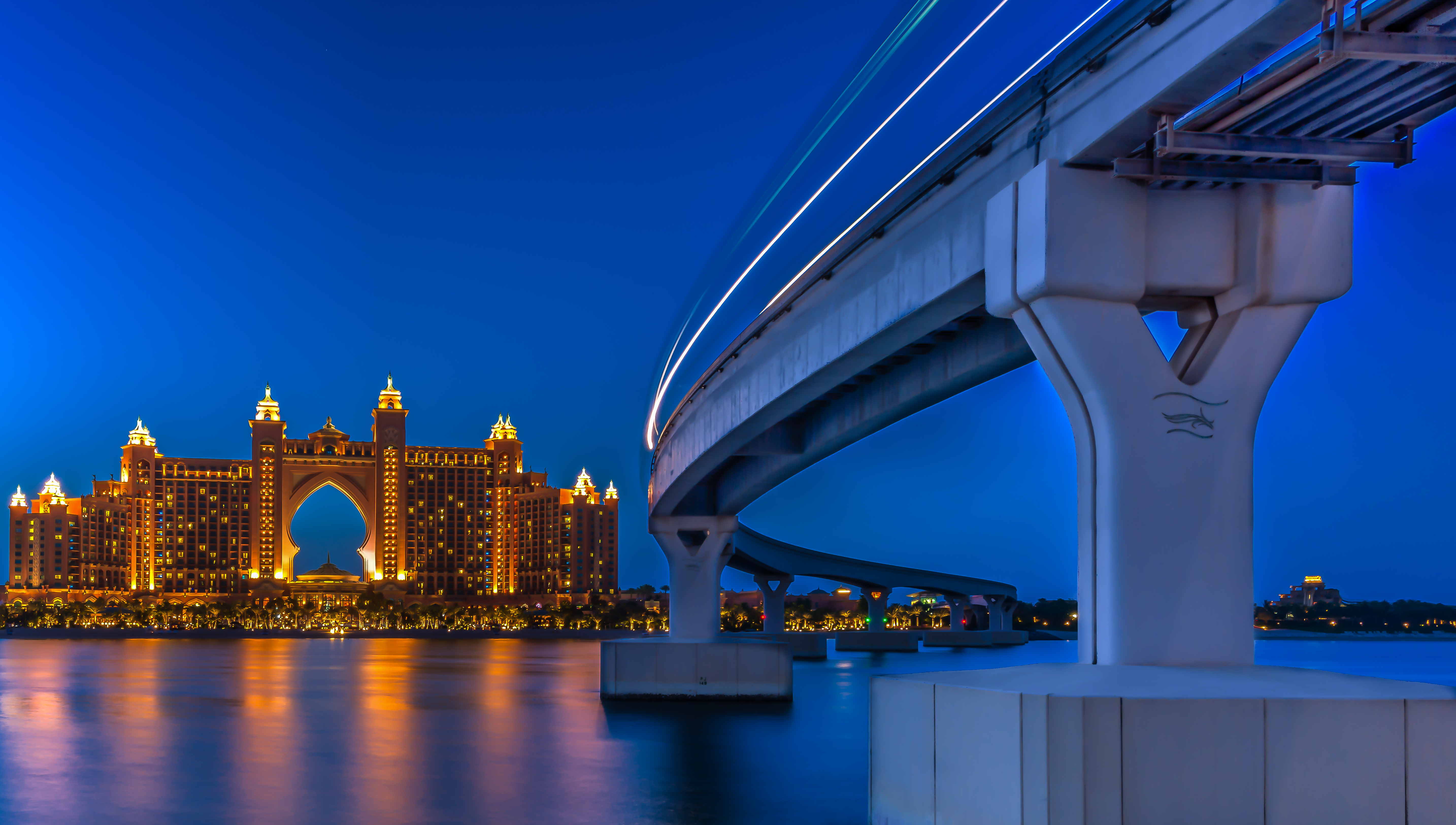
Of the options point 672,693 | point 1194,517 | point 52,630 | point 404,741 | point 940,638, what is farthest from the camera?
point 52,630

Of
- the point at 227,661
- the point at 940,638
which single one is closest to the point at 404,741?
the point at 227,661

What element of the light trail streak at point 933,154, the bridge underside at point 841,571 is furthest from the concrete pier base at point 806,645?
the light trail streak at point 933,154

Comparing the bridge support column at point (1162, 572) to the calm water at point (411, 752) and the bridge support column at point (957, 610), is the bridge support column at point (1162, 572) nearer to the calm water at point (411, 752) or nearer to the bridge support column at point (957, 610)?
the calm water at point (411, 752)

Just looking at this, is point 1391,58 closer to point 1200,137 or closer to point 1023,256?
point 1200,137

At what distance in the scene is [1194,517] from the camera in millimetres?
14961

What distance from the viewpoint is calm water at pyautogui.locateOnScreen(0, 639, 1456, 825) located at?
24.3m

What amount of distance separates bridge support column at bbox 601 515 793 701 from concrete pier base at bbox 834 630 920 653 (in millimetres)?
76946

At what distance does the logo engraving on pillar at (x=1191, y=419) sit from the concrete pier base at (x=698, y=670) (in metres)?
32.8

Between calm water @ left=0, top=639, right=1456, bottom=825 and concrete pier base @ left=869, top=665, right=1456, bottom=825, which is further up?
concrete pier base @ left=869, top=665, right=1456, bottom=825

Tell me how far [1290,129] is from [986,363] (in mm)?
8894

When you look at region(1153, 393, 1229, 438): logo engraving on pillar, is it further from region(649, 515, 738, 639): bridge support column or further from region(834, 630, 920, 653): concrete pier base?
region(834, 630, 920, 653): concrete pier base

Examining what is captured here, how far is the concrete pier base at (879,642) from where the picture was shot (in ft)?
414

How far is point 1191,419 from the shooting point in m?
15.1

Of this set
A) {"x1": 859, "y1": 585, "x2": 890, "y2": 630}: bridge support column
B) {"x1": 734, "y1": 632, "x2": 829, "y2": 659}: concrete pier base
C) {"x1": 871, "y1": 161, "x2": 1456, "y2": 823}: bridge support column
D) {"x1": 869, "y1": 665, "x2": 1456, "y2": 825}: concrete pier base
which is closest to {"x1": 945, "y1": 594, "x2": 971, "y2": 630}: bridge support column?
{"x1": 859, "y1": 585, "x2": 890, "y2": 630}: bridge support column
